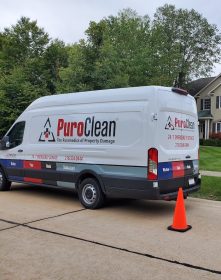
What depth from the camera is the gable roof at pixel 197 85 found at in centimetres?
5147

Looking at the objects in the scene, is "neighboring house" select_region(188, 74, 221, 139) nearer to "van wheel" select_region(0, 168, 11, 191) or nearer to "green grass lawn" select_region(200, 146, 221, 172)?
"green grass lawn" select_region(200, 146, 221, 172)

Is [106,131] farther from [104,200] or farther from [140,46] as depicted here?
[140,46]

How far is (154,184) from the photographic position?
794cm

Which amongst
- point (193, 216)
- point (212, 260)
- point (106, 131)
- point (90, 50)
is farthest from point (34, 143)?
point (90, 50)

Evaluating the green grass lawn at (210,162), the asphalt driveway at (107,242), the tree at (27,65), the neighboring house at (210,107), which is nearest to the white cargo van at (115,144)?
the asphalt driveway at (107,242)

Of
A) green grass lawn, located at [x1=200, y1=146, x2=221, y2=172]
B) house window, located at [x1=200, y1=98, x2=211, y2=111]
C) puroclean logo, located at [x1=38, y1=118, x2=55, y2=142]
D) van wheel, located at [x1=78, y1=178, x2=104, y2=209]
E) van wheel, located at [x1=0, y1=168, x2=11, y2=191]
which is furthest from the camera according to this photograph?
house window, located at [x1=200, y1=98, x2=211, y2=111]

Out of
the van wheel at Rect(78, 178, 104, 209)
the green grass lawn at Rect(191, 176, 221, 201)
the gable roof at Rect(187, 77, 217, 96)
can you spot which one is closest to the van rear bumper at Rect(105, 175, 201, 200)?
the van wheel at Rect(78, 178, 104, 209)

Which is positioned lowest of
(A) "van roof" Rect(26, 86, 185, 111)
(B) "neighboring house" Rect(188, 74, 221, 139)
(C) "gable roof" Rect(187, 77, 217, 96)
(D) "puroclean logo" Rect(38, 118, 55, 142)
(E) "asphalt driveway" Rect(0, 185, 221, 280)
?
(E) "asphalt driveway" Rect(0, 185, 221, 280)

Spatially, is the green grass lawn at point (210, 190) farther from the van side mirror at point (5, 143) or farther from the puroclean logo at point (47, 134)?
the van side mirror at point (5, 143)

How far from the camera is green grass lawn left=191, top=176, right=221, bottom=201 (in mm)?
10773

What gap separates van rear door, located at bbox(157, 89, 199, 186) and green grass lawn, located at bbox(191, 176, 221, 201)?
171 centimetres

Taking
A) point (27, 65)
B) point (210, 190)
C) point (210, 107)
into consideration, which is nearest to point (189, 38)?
point (210, 107)

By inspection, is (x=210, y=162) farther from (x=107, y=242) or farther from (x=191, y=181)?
(x=107, y=242)

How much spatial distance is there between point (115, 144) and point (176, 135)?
4.30 ft
